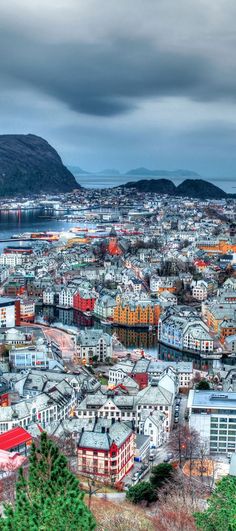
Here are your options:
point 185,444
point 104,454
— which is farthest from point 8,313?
point 104,454

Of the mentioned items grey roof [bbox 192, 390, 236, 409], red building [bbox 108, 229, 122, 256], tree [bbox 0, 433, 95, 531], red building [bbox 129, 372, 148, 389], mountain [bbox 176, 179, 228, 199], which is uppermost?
mountain [bbox 176, 179, 228, 199]

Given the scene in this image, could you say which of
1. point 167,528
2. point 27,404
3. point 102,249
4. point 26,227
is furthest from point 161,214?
point 167,528

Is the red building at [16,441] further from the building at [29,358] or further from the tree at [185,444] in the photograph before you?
the building at [29,358]

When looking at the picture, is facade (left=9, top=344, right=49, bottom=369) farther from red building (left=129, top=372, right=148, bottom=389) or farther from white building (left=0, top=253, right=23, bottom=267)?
white building (left=0, top=253, right=23, bottom=267)

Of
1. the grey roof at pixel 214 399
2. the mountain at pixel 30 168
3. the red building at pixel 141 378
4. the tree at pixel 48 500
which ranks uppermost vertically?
the mountain at pixel 30 168

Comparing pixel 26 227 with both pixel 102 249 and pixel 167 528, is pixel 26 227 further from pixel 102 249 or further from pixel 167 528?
pixel 167 528

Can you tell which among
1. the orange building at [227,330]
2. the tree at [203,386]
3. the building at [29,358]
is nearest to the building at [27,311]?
the building at [29,358]

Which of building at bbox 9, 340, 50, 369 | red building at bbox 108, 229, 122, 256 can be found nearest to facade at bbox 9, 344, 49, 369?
building at bbox 9, 340, 50, 369
